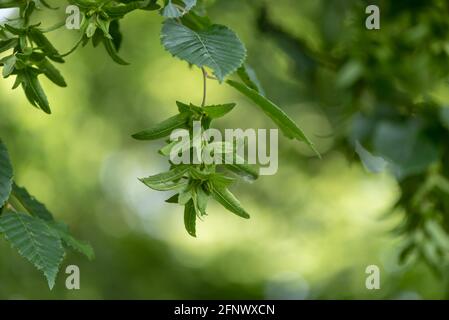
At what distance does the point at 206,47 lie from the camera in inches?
45.6

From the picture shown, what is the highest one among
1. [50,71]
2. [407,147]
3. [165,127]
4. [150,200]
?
[150,200]

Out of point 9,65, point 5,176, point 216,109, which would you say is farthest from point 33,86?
point 216,109

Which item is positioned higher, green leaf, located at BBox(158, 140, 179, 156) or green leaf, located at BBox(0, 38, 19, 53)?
green leaf, located at BBox(0, 38, 19, 53)

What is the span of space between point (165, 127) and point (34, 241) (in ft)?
0.95

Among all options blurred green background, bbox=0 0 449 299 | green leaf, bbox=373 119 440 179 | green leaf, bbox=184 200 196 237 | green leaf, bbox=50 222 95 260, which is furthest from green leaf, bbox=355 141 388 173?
blurred green background, bbox=0 0 449 299

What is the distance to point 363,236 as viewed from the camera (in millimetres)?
5211

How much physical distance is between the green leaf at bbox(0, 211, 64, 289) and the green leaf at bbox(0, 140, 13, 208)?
0.14 feet

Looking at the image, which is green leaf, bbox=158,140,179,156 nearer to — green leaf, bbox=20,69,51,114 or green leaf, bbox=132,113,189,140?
green leaf, bbox=132,113,189,140

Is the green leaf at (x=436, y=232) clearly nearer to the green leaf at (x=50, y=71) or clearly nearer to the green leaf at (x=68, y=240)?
the green leaf at (x=68, y=240)

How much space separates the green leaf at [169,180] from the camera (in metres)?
1.06

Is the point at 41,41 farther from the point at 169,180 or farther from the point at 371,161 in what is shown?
the point at 371,161

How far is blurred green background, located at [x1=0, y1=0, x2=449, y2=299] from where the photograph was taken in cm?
469
